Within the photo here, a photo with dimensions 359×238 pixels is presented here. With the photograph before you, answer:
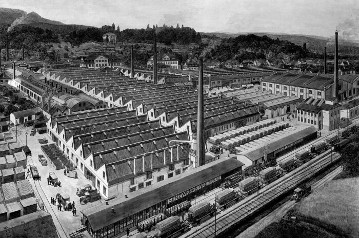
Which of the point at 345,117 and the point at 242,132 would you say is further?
the point at 345,117

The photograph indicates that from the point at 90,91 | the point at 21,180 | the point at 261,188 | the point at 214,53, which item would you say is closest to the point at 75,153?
the point at 21,180

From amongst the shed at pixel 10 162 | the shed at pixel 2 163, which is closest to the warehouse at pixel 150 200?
the shed at pixel 10 162

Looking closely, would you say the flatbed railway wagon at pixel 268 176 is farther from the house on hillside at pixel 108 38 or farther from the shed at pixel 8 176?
the house on hillside at pixel 108 38

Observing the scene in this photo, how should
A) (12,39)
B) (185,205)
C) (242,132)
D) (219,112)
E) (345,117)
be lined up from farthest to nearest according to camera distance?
(12,39) → (345,117) → (219,112) → (242,132) → (185,205)

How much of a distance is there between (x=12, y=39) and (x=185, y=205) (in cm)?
9744

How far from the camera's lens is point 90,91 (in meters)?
52.5

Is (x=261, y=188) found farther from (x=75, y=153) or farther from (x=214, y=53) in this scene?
(x=214, y=53)

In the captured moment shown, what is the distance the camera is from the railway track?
18766 mm

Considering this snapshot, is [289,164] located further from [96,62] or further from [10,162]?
[96,62]

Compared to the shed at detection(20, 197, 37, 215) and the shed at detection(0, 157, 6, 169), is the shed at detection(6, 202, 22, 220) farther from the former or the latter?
the shed at detection(0, 157, 6, 169)

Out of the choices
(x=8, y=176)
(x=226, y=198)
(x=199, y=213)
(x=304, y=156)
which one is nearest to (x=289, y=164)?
(x=304, y=156)

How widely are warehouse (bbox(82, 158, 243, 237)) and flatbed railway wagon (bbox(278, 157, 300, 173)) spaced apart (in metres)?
4.01

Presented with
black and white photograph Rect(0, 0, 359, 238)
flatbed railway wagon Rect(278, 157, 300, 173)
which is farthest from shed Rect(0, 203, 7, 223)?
flatbed railway wagon Rect(278, 157, 300, 173)

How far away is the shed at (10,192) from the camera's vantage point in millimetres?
20084
